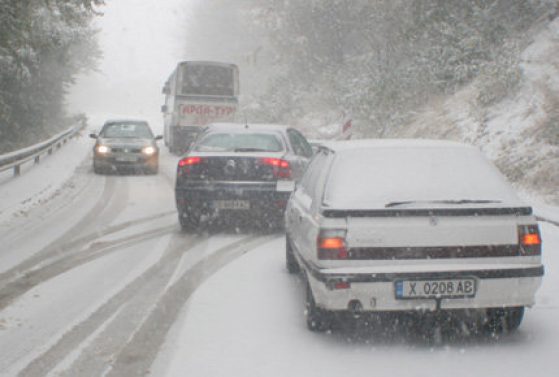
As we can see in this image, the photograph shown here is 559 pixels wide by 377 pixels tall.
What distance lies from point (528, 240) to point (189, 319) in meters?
2.80

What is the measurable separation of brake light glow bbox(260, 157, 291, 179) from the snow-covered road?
0.95 metres

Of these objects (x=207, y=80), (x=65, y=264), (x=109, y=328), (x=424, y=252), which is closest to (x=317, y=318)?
(x=424, y=252)

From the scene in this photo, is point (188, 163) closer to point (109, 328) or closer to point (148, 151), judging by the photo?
point (109, 328)

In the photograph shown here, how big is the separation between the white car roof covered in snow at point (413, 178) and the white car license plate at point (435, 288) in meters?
0.56

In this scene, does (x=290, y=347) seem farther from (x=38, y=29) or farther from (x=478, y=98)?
(x=38, y=29)

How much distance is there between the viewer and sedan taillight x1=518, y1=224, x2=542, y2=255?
5.53 metres

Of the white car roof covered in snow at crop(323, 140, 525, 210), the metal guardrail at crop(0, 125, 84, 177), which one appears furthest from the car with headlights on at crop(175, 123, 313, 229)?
the metal guardrail at crop(0, 125, 84, 177)

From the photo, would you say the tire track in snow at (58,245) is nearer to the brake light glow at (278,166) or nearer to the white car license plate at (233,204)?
the white car license plate at (233,204)

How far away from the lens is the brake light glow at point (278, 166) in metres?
11.0

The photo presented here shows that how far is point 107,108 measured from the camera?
4931 inches

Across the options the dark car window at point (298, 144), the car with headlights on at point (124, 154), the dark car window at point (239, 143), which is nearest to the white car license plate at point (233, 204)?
the dark car window at point (239, 143)

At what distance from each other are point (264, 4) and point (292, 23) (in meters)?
5.89

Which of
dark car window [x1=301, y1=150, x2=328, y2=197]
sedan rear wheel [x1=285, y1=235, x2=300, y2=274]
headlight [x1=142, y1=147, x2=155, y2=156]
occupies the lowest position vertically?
headlight [x1=142, y1=147, x2=155, y2=156]

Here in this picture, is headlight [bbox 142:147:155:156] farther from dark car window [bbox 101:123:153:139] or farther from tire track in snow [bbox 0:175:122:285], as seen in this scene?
tire track in snow [bbox 0:175:122:285]
